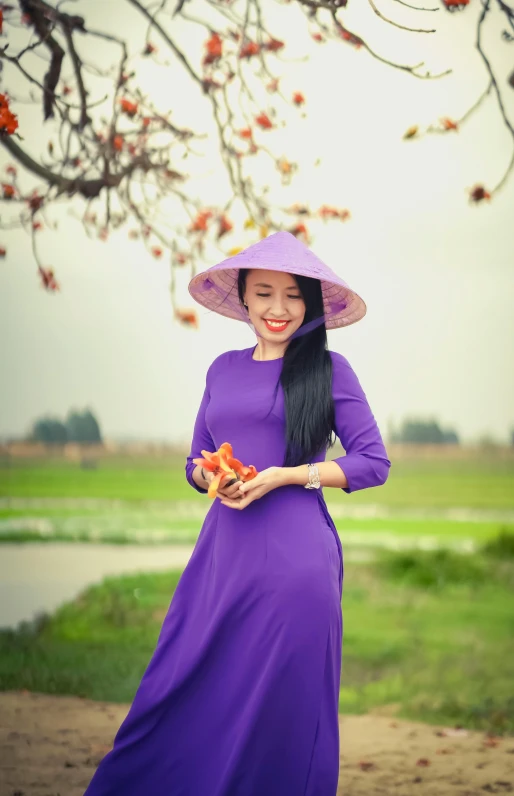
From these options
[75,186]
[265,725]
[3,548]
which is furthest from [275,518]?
[3,548]

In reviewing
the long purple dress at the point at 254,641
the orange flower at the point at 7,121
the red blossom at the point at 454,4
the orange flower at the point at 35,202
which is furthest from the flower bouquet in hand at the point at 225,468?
the orange flower at the point at 35,202

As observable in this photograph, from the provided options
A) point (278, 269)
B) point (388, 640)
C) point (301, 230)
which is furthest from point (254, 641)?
point (388, 640)

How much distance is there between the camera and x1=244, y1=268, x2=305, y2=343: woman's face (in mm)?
2086

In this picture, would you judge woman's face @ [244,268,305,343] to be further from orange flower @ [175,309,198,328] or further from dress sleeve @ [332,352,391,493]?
orange flower @ [175,309,198,328]

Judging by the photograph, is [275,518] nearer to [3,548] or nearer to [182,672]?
[182,672]

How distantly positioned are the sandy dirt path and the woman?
3.37ft

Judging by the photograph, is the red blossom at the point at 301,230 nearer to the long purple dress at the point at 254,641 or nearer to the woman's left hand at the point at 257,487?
the long purple dress at the point at 254,641

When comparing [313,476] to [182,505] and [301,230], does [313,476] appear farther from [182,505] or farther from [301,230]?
[182,505]

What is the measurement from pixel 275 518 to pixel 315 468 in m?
0.14

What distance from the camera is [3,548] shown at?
6.00 metres

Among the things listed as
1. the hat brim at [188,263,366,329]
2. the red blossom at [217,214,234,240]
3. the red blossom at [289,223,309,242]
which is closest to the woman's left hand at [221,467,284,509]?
the hat brim at [188,263,366,329]

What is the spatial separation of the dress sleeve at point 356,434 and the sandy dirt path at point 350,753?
1.46 m

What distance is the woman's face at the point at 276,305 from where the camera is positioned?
82.1 inches

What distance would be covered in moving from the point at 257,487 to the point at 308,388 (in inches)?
9.3
